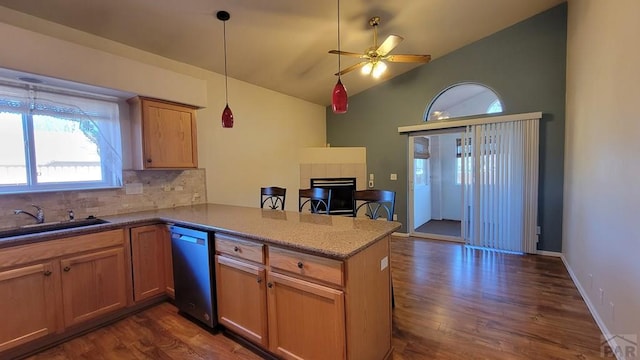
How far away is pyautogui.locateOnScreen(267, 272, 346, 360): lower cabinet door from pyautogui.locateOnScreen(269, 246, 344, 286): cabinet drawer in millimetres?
55

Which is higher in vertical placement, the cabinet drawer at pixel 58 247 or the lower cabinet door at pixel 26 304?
the cabinet drawer at pixel 58 247

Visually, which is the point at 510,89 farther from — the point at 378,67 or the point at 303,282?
the point at 303,282

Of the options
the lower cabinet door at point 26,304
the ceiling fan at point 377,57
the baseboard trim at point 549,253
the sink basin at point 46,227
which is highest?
the ceiling fan at point 377,57

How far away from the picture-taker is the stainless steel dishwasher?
2.14m

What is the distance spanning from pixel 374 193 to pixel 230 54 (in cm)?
245

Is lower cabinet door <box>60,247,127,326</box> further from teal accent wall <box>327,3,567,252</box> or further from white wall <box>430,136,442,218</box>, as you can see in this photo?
white wall <box>430,136,442,218</box>

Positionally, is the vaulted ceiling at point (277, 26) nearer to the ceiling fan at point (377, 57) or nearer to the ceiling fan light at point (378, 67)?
the ceiling fan at point (377, 57)

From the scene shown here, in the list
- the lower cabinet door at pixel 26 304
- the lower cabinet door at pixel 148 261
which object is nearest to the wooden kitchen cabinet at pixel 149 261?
the lower cabinet door at pixel 148 261

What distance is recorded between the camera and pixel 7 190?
88.8 inches

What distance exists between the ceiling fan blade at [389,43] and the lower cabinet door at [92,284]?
323 centimetres

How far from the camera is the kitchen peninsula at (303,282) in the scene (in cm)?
148

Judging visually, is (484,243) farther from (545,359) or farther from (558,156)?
(545,359)

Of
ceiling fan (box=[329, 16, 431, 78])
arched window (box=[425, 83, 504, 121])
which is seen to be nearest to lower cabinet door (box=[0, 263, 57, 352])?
ceiling fan (box=[329, 16, 431, 78])

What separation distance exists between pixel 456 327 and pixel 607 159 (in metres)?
1.77
